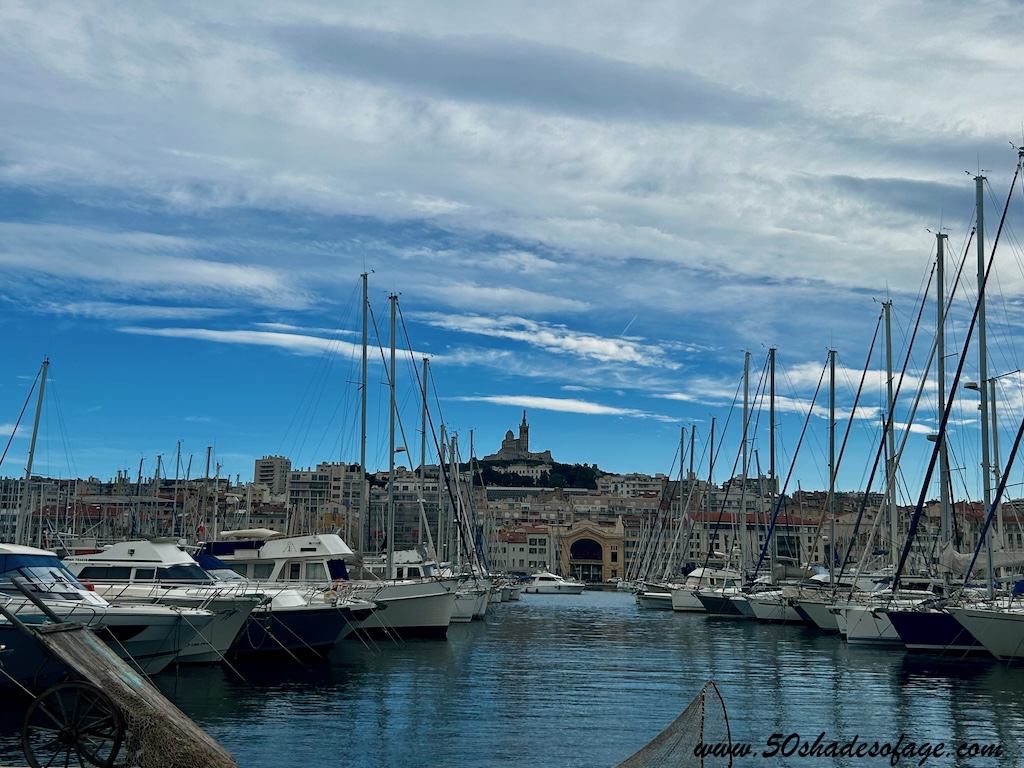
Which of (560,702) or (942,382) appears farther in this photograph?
(942,382)

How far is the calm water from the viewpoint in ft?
65.8

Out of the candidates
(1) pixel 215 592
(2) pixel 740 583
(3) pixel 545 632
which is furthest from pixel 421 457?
(1) pixel 215 592

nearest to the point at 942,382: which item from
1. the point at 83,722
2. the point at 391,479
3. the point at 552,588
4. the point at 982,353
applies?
the point at 982,353

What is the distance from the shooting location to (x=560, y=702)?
1045 inches

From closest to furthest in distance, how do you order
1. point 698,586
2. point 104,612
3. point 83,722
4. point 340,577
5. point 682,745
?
point 682,745 → point 83,722 → point 104,612 → point 340,577 → point 698,586

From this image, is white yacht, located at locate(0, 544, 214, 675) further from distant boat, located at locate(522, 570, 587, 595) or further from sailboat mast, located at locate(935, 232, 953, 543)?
distant boat, located at locate(522, 570, 587, 595)

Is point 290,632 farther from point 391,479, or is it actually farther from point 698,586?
point 698,586

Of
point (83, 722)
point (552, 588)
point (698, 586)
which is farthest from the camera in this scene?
point (552, 588)

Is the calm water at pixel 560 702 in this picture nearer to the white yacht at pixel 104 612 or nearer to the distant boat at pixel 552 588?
the white yacht at pixel 104 612

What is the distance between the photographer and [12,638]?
21484 mm

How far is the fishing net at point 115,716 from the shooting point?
12.4m

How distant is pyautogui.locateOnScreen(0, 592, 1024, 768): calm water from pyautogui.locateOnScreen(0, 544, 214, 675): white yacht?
1.41m

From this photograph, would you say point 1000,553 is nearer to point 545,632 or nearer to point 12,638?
point 545,632

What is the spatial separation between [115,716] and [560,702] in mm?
15508
